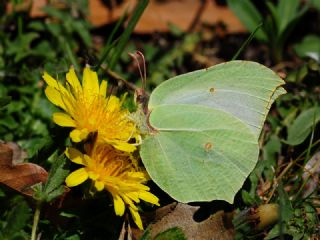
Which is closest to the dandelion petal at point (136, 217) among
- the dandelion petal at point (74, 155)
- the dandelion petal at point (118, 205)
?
the dandelion petal at point (118, 205)

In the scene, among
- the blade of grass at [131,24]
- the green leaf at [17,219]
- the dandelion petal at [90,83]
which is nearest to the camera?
the green leaf at [17,219]

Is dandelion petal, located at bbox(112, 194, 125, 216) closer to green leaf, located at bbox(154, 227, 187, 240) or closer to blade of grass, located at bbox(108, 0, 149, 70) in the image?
green leaf, located at bbox(154, 227, 187, 240)

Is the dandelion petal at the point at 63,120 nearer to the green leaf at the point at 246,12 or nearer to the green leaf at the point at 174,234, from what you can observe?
the green leaf at the point at 174,234

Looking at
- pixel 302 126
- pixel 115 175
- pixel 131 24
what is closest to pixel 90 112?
pixel 115 175

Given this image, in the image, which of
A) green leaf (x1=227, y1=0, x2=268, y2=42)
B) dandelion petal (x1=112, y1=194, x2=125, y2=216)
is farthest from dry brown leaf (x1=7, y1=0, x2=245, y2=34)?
dandelion petal (x1=112, y1=194, x2=125, y2=216)

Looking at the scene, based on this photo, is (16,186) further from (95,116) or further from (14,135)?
(14,135)

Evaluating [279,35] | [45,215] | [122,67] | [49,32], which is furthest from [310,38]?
[45,215]

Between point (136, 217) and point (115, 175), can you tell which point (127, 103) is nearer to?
point (115, 175)
